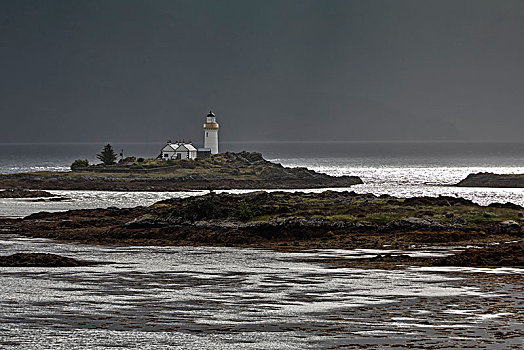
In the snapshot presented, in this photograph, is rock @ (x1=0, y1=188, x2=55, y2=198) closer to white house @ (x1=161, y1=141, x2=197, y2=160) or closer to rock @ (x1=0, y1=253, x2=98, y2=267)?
white house @ (x1=161, y1=141, x2=197, y2=160)

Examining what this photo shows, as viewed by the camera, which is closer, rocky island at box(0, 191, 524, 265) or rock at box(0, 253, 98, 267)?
rock at box(0, 253, 98, 267)

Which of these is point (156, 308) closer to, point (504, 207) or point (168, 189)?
point (504, 207)

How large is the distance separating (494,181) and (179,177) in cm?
5083

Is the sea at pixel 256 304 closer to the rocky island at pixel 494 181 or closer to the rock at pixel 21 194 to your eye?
the rock at pixel 21 194

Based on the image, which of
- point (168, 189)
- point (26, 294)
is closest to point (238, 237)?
point (26, 294)

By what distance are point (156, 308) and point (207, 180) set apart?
106m

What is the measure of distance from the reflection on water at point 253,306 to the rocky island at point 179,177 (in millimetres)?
86030

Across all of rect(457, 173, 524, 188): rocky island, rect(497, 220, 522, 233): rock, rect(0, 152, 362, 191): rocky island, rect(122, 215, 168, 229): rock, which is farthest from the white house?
rect(497, 220, 522, 233): rock

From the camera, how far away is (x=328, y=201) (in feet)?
219

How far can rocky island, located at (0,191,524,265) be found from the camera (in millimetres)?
48625

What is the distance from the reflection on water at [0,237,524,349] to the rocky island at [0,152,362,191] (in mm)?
86030

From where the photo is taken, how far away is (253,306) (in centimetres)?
2828

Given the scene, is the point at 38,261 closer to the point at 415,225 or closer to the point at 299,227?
the point at 299,227

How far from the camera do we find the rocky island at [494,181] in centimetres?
13650
